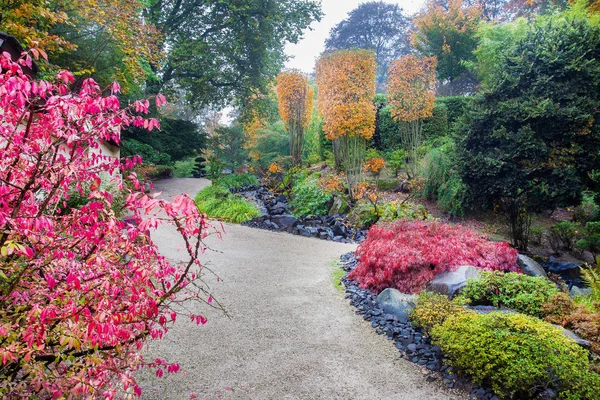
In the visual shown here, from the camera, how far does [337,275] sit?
578 centimetres

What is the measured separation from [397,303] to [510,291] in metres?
1.23

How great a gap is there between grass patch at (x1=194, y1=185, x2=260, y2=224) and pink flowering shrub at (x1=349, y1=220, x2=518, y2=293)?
4705 mm

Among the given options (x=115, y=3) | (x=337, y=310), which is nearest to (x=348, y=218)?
(x=337, y=310)

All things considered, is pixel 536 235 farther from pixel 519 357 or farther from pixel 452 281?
pixel 519 357

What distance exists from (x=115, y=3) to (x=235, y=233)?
580 centimetres

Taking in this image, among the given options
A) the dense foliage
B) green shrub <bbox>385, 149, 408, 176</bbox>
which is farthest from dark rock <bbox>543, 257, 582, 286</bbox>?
green shrub <bbox>385, 149, 408, 176</bbox>

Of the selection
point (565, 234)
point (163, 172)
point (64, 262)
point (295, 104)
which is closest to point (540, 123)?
point (565, 234)

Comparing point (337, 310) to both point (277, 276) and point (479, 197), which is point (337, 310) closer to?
point (277, 276)

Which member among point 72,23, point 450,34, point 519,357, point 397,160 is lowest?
point 519,357

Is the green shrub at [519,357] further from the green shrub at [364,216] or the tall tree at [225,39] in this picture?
the tall tree at [225,39]

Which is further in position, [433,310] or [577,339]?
[433,310]

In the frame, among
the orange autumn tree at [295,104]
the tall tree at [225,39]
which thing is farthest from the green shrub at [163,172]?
the orange autumn tree at [295,104]

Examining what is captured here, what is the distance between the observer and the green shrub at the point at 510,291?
3.77 metres

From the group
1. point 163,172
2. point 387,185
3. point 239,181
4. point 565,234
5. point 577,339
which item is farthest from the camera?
point 163,172
